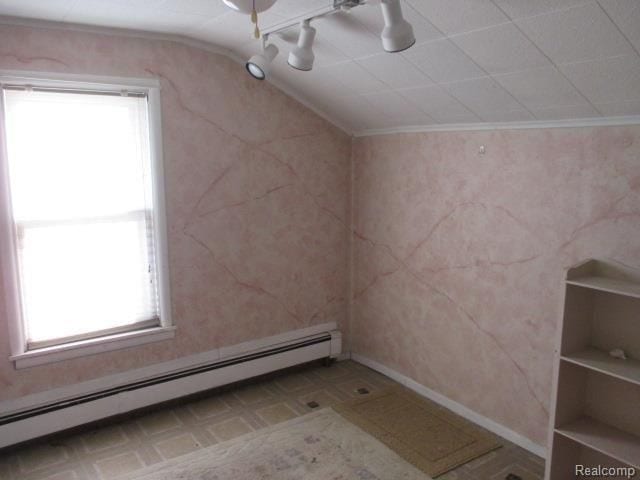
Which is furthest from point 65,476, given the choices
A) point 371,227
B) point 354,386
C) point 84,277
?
point 371,227

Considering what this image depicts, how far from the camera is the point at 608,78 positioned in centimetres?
209

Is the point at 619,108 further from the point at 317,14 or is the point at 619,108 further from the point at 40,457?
the point at 40,457

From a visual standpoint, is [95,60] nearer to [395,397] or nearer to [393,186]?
[393,186]

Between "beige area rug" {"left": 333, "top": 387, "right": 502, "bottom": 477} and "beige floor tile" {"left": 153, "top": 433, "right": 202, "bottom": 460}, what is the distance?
91 centimetres

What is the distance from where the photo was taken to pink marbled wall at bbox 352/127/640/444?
2.46m

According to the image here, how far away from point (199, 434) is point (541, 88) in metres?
2.57

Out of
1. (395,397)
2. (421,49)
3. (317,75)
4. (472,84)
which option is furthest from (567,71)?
(395,397)

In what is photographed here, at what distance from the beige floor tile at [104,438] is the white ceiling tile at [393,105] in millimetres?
2455

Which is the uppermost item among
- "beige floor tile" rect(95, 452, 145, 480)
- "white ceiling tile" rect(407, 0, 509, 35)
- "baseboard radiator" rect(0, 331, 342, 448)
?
"white ceiling tile" rect(407, 0, 509, 35)

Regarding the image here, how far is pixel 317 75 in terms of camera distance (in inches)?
122

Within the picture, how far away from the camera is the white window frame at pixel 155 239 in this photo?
2635 mm

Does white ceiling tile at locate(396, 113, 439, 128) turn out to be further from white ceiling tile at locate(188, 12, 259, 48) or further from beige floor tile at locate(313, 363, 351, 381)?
beige floor tile at locate(313, 363, 351, 381)

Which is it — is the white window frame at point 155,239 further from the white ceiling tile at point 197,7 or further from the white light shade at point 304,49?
the white light shade at point 304,49

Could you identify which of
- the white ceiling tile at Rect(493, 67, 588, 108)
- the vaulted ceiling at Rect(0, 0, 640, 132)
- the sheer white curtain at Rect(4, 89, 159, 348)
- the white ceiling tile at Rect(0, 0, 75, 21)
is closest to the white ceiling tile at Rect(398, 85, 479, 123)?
the vaulted ceiling at Rect(0, 0, 640, 132)
